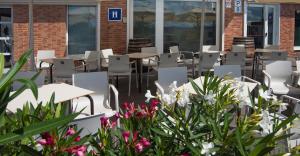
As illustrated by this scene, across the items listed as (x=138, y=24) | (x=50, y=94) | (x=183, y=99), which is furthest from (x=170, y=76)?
(x=138, y=24)

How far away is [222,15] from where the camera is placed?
15.3 meters

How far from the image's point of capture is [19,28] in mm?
12398

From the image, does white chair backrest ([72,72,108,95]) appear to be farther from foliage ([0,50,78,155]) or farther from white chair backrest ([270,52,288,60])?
white chair backrest ([270,52,288,60])

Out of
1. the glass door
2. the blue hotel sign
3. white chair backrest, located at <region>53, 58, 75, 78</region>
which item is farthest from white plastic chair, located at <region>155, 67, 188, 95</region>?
the glass door

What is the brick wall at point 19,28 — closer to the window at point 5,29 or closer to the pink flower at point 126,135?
the window at point 5,29

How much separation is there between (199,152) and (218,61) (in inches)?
332

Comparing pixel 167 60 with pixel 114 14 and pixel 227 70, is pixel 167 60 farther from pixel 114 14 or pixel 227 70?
pixel 114 14

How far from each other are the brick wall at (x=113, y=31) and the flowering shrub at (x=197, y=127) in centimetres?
1111

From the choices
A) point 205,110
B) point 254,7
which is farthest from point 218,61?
point 205,110

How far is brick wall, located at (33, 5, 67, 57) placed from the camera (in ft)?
41.5

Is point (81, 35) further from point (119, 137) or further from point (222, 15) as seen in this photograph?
point (119, 137)

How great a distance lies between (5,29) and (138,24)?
3948 mm

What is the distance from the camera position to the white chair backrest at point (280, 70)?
823 cm

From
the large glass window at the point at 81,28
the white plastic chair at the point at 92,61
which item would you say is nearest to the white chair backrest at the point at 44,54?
the white plastic chair at the point at 92,61
